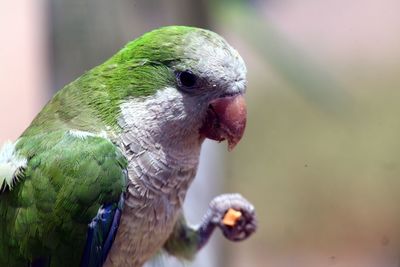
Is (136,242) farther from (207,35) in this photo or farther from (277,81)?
(277,81)

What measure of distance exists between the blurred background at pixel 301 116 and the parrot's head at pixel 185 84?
28cm

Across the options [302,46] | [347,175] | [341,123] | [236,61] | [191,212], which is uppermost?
[236,61]

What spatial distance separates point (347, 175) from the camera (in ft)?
4.33

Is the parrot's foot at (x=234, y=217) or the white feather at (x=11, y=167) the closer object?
the white feather at (x=11, y=167)

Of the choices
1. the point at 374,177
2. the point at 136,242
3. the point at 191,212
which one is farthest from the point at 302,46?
the point at 136,242

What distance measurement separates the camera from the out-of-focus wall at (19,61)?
6.88 ft

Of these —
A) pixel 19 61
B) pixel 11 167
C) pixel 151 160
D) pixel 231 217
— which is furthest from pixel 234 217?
pixel 19 61

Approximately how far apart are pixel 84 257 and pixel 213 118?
0.28 m

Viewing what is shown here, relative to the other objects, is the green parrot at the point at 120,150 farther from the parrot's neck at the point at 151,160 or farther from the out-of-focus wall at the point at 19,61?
the out-of-focus wall at the point at 19,61

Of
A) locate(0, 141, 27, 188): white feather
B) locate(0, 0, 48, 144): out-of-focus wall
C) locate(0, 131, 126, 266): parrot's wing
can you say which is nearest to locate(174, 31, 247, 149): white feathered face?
locate(0, 131, 126, 266): parrot's wing

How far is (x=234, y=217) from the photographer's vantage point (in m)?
1.16

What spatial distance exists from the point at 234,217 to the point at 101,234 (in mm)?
325

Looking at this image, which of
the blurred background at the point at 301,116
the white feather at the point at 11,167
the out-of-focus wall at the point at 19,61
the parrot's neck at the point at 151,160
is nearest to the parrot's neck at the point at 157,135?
the parrot's neck at the point at 151,160

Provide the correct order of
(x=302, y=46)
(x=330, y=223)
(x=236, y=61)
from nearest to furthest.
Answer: (x=236, y=61)
(x=330, y=223)
(x=302, y=46)
